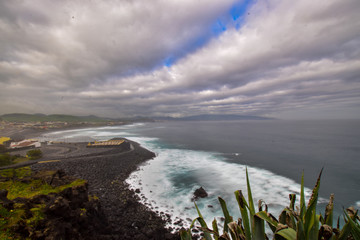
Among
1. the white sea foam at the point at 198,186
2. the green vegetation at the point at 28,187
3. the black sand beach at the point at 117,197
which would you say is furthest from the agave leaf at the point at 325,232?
the white sea foam at the point at 198,186

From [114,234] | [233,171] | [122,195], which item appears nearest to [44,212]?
[114,234]

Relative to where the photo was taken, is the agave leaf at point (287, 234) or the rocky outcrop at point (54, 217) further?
the rocky outcrop at point (54, 217)

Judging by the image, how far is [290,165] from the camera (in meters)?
36.8

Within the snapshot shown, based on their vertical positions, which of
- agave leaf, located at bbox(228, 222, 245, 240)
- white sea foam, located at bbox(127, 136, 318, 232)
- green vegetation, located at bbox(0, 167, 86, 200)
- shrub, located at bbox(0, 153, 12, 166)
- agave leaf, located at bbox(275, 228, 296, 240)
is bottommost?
white sea foam, located at bbox(127, 136, 318, 232)

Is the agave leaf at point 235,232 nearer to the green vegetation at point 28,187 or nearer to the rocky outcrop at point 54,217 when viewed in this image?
the rocky outcrop at point 54,217

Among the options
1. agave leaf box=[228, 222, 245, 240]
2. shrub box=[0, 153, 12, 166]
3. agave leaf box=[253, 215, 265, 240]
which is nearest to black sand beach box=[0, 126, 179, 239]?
shrub box=[0, 153, 12, 166]

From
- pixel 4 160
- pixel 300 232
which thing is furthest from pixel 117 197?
pixel 4 160

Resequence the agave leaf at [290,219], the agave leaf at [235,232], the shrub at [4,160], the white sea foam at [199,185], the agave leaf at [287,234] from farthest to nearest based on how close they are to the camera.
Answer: the shrub at [4,160], the white sea foam at [199,185], the agave leaf at [290,219], the agave leaf at [235,232], the agave leaf at [287,234]

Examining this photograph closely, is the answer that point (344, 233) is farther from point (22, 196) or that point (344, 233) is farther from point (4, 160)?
point (4, 160)

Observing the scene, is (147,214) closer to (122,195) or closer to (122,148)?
(122,195)

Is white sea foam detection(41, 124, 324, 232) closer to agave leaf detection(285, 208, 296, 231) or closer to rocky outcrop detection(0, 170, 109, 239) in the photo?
rocky outcrop detection(0, 170, 109, 239)

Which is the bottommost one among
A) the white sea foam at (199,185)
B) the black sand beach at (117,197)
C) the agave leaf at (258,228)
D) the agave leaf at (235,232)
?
the white sea foam at (199,185)

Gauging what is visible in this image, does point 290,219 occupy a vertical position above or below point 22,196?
above

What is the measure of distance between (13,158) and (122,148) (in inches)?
875
